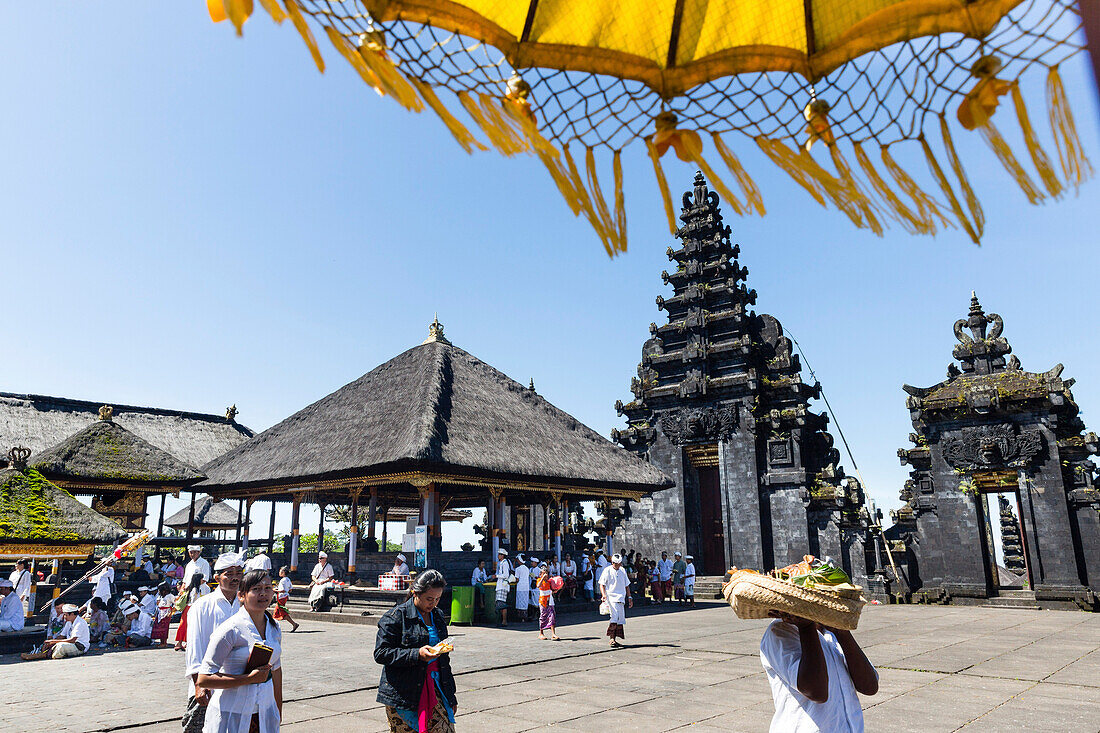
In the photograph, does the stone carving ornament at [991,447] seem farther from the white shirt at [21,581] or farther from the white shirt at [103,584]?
the white shirt at [21,581]

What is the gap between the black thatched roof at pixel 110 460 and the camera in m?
19.7

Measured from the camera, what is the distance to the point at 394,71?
2186mm

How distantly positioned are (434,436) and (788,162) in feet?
50.0

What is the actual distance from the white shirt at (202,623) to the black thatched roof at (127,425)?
23734 millimetres

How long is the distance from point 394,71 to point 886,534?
26960 mm

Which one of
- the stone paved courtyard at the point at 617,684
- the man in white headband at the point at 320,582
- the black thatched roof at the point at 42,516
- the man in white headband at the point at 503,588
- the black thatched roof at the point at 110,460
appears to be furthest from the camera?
the black thatched roof at the point at 110,460

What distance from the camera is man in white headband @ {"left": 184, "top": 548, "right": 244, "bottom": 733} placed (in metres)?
4.13

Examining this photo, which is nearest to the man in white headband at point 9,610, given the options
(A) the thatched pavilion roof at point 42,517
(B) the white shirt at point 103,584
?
(A) the thatched pavilion roof at point 42,517

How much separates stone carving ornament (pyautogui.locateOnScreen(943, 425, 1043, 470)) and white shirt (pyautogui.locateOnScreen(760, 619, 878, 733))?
2213 cm

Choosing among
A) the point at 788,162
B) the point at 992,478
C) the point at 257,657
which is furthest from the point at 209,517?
the point at 788,162

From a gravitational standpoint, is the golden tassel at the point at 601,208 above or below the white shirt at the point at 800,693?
above

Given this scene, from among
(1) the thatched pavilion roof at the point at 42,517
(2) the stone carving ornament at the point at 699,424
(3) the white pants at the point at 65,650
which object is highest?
(2) the stone carving ornament at the point at 699,424

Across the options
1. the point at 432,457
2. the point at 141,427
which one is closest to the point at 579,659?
the point at 432,457

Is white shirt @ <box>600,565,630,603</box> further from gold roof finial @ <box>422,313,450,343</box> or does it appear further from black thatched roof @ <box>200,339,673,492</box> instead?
gold roof finial @ <box>422,313,450,343</box>
